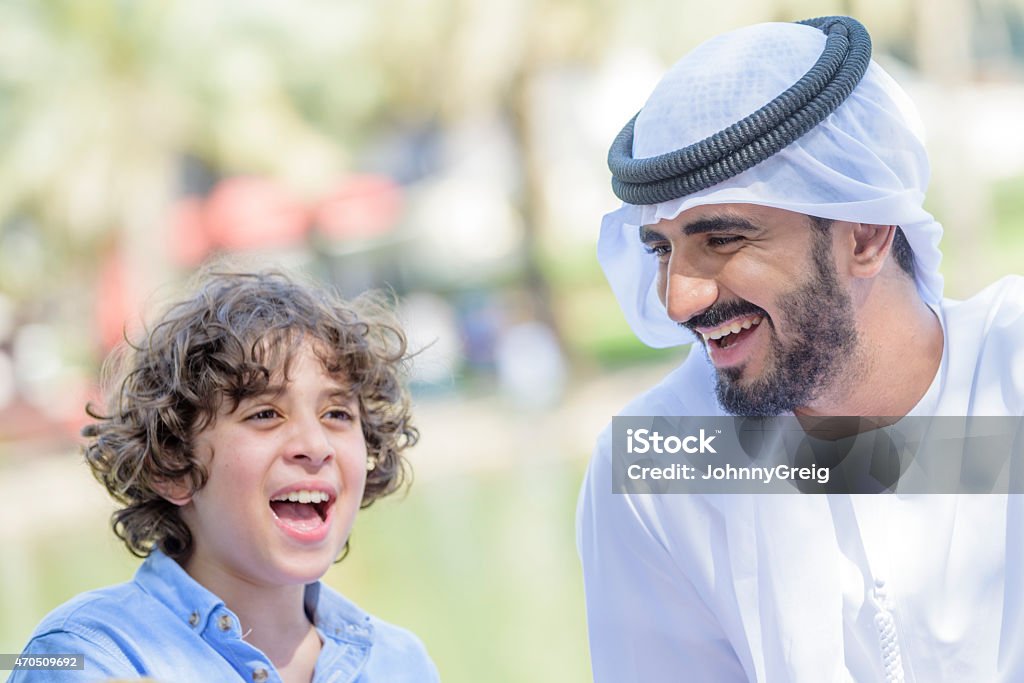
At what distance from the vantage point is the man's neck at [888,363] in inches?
86.4

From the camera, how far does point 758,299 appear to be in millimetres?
2098

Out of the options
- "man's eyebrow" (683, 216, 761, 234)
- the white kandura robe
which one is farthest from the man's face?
the white kandura robe

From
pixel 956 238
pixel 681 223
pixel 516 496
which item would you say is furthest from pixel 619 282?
pixel 956 238

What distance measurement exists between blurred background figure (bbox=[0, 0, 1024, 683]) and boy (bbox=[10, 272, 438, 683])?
5787mm

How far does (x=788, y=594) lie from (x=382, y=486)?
2.56ft

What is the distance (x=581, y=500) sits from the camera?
7.71 ft

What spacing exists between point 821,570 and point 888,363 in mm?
367

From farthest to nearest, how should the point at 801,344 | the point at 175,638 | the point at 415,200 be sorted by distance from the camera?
the point at 415,200
the point at 801,344
the point at 175,638

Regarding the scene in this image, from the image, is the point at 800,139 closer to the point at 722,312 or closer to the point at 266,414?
the point at 722,312

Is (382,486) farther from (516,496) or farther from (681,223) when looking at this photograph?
A: (516,496)

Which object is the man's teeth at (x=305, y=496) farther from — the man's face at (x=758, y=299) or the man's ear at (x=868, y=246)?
the man's ear at (x=868, y=246)

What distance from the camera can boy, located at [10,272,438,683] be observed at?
6.66 feet

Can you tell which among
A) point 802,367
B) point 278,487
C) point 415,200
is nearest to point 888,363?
point 802,367

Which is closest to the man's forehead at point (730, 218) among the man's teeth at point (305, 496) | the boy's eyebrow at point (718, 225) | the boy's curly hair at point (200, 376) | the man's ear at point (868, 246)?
the boy's eyebrow at point (718, 225)
